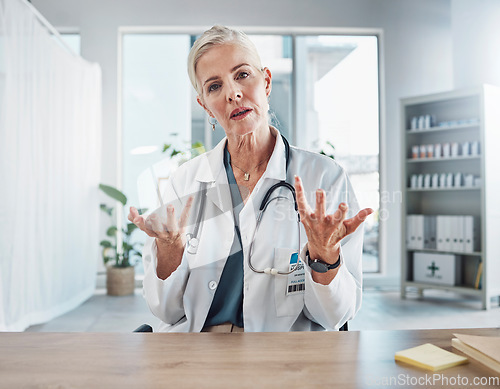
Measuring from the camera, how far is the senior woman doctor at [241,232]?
1223 millimetres

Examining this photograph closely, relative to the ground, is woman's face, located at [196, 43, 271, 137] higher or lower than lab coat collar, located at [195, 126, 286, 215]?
higher

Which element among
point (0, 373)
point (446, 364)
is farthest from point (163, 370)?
point (446, 364)

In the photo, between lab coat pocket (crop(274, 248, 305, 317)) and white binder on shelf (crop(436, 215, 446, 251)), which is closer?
lab coat pocket (crop(274, 248, 305, 317))

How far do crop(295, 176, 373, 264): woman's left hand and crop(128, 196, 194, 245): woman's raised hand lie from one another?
32cm

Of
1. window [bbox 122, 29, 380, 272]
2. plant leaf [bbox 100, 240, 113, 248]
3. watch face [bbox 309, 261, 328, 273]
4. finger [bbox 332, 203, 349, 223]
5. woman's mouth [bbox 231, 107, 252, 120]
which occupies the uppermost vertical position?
window [bbox 122, 29, 380, 272]

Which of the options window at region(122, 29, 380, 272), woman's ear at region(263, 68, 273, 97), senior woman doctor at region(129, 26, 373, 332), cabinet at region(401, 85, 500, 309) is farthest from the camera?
window at region(122, 29, 380, 272)

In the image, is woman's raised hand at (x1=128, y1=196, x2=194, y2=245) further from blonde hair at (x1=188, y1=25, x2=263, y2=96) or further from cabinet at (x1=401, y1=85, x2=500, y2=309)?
cabinet at (x1=401, y1=85, x2=500, y2=309)

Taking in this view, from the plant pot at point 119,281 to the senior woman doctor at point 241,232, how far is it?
304cm

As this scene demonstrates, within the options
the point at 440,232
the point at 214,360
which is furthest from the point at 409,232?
the point at 214,360

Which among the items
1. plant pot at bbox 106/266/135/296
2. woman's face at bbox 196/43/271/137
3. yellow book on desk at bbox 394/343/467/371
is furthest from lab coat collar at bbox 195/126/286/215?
plant pot at bbox 106/266/135/296

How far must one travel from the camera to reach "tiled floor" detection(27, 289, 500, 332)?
126 inches

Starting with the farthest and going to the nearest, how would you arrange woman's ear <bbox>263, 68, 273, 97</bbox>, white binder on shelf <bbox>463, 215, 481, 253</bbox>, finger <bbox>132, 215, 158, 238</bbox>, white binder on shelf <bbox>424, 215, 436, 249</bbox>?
white binder on shelf <bbox>424, 215, 436, 249</bbox> → white binder on shelf <bbox>463, 215, 481, 253</bbox> → woman's ear <bbox>263, 68, 273, 97</bbox> → finger <bbox>132, 215, 158, 238</bbox>

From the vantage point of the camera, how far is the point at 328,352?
79 centimetres

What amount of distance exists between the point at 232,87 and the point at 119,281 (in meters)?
3.32
